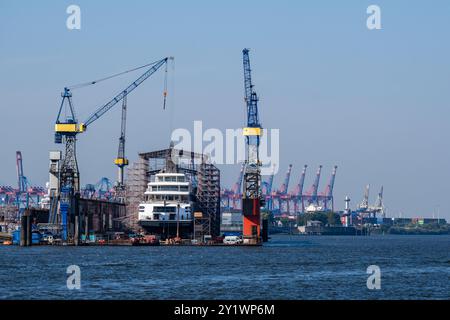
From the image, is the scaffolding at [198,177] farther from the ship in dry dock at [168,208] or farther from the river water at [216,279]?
the river water at [216,279]

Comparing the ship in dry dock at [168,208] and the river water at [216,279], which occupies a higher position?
the ship in dry dock at [168,208]

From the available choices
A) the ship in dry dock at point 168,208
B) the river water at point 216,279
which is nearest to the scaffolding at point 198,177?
the ship in dry dock at point 168,208

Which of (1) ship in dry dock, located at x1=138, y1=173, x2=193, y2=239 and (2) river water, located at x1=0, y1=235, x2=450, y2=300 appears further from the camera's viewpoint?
(1) ship in dry dock, located at x1=138, y1=173, x2=193, y2=239

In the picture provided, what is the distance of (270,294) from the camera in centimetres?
6256

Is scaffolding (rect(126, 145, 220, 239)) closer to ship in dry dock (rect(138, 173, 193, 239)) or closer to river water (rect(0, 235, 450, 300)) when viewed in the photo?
ship in dry dock (rect(138, 173, 193, 239))

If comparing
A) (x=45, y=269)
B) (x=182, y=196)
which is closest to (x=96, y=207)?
(x=182, y=196)

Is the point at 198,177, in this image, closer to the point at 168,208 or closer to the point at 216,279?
the point at 168,208

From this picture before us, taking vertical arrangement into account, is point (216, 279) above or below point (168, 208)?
below

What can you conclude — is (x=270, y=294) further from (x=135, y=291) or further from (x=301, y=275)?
(x=301, y=275)

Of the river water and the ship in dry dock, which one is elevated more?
the ship in dry dock

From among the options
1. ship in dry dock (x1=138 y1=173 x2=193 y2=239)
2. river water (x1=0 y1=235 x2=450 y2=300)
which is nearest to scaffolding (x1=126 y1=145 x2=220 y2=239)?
ship in dry dock (x1=138 y1=173 x2=193 y2=239)

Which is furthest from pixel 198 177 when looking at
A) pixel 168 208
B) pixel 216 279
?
pixel 216 279

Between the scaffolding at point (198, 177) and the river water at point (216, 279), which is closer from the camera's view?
the river water at point (216, 279)
